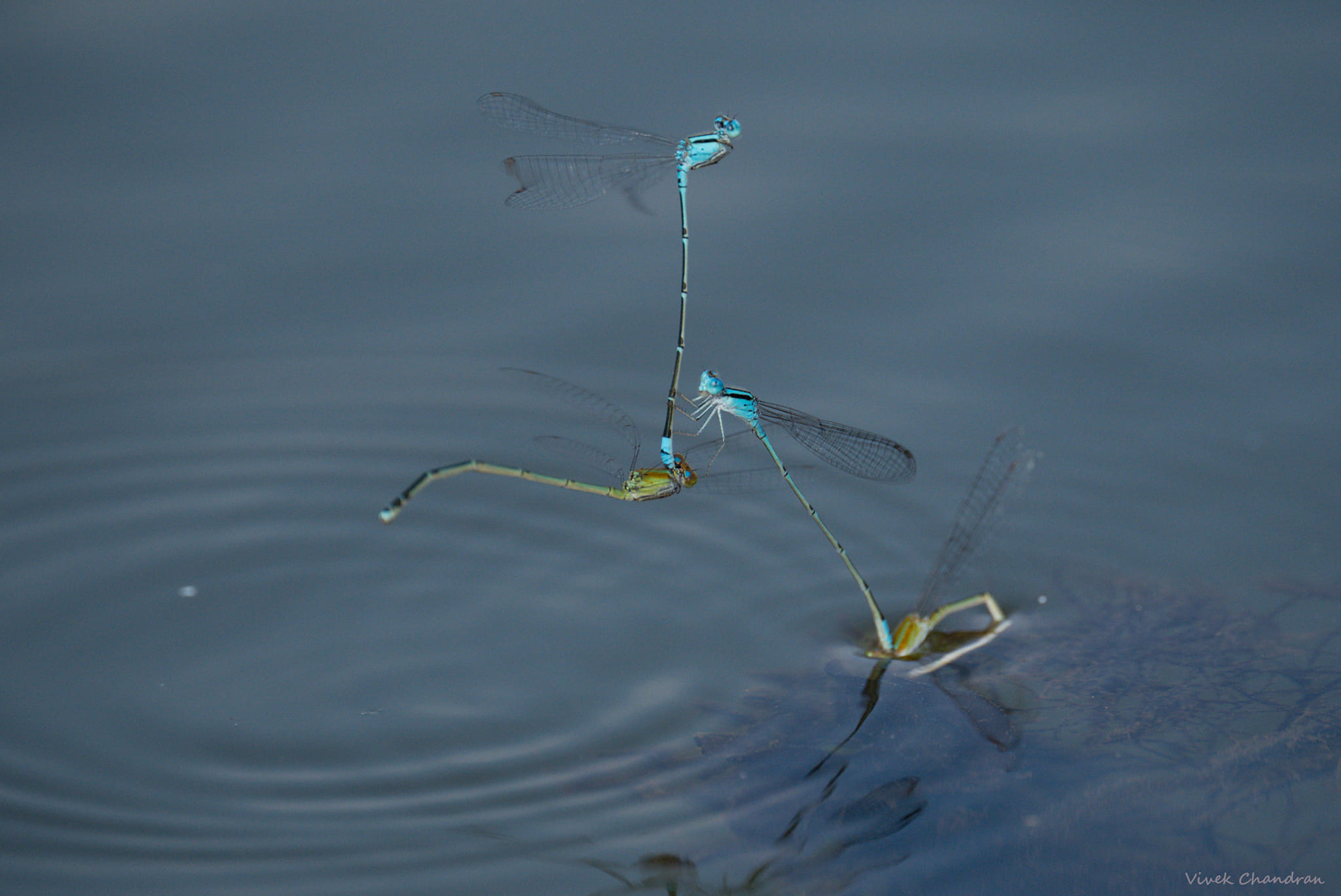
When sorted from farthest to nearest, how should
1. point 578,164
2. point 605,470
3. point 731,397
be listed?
point 605,470 < point 731,397 < point 578,164

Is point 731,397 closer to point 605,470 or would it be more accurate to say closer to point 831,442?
point 831,442

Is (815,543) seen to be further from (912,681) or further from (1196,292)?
(1196,292)

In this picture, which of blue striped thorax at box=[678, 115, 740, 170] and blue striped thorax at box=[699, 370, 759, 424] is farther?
blue striped thorax at box=[699, 370, 759, 424]

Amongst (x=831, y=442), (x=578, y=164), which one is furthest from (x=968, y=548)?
(x=578, y=164)

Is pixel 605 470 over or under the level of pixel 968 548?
over

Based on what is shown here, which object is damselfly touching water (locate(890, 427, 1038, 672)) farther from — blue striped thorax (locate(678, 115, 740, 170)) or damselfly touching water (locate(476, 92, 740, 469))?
blue striped thorax (locate(678, 115, 740, 170))

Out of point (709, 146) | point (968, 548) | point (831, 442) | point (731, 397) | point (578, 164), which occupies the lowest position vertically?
point (968, 548)

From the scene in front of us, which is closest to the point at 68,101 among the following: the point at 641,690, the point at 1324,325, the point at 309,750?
the point at 309,750
